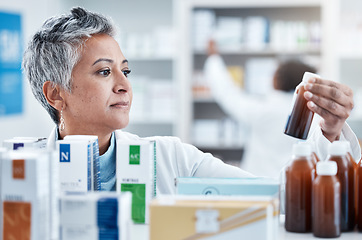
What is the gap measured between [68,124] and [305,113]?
0.97 metres

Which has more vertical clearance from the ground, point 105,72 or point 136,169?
point 105,72

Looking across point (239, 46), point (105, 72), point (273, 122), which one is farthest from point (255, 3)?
point (105, 72)

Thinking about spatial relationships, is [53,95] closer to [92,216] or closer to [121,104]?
[121,104]

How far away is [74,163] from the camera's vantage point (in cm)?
155

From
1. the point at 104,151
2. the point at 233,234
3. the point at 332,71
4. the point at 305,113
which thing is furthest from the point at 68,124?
the point at 332,71

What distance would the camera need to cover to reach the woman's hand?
1.74m

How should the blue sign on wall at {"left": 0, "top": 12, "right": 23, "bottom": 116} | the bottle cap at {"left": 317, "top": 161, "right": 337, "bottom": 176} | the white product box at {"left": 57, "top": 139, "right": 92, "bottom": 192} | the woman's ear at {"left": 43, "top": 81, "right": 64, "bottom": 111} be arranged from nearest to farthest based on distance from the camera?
the bottle cap at {"left": 317, "top": 161, "right": 337, "bottom": 176}
the white product box at {"left": 57, "top": 139, "right": 92, "bottom": 192}
the woman's ear at {"left": 43, "top": 81, "right": 64, "bottom": 111}
the blue sign on wall at {"left": 0, "top": 12, "right": 23, "bottom": 116}

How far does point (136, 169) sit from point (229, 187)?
277 mm

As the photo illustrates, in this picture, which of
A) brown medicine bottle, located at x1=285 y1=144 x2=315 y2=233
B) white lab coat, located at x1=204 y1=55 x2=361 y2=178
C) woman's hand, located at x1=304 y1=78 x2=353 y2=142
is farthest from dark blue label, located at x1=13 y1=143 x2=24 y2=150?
white lab coat, located at x1=204 y1=55 x2=361 y2=178

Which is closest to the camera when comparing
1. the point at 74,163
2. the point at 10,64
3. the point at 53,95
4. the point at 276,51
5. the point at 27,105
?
the point at 74,163

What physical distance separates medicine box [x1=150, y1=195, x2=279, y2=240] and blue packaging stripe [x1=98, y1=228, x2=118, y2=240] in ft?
0.31

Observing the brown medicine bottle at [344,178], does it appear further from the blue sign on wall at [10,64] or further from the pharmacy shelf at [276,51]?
the blue sign on wall at [10,64]

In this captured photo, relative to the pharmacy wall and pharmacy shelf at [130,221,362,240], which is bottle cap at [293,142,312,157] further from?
A: the pharmacy wall

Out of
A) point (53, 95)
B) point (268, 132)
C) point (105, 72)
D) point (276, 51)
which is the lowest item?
point (268, 132)
